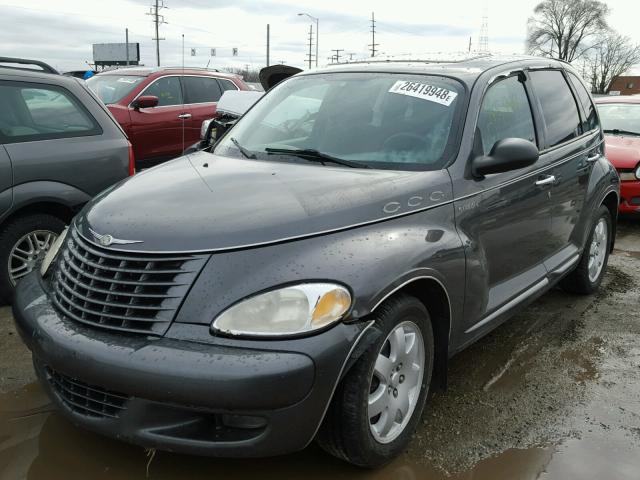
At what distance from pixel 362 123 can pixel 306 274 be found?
135 centimetres

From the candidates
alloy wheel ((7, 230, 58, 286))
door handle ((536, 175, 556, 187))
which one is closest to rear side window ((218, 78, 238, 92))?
alloy wheel ((7, 230, 58, 286))

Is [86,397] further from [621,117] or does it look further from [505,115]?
[621,117]

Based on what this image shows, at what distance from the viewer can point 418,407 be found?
291 cm

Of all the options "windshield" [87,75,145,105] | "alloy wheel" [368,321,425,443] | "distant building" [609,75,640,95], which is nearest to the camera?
"alloy wheel" [368,321,425,443]

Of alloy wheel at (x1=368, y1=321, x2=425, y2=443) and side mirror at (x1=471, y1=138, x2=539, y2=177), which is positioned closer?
alloy wheel at (x1=368, y1=321, x2=425, y2=443)

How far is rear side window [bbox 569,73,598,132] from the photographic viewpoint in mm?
4837

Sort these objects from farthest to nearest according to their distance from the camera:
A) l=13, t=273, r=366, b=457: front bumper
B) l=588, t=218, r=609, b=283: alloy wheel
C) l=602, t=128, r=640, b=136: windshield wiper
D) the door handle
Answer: l=602, t=128, r=640, b=136: windshield wiper < l=588, t=218, r=609, b=283: alloy wheel < the door handle < l=13, t=273, r=366, b=457: front bumper

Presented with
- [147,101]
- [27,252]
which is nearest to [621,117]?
→ [147,101]

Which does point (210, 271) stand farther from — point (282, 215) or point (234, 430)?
point (234, 430)

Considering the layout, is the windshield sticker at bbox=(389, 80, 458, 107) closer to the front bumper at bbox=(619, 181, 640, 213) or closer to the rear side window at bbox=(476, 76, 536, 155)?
the rear side window at bbox=(476, 76, 536, 155)

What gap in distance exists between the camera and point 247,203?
2689mm

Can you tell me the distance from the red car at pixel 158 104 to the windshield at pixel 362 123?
5.52m

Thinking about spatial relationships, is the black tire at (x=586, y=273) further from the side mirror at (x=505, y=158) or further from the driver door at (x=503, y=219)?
the side mirror at (x=505, y=158)

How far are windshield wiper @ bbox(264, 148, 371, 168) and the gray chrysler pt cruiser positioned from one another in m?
0.01
